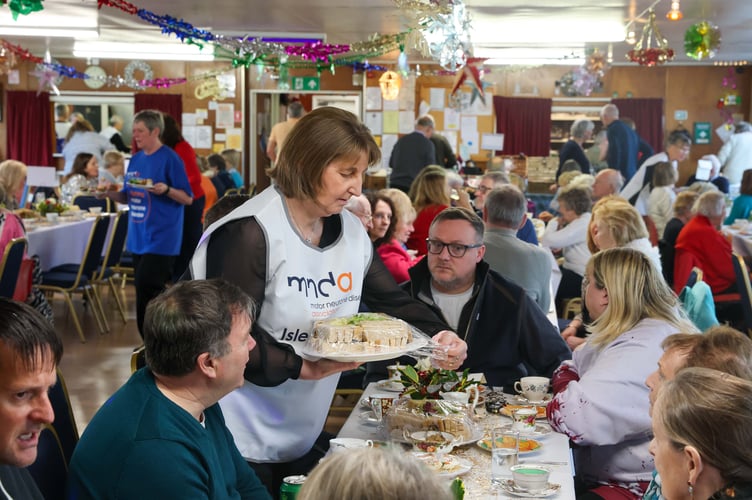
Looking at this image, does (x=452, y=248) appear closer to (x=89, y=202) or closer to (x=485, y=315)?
(x=485, y=315)

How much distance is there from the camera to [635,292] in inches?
124

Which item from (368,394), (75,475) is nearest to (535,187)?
(368,394)

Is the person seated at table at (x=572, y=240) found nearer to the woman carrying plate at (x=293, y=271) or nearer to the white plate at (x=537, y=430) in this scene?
the white plate at (x=537, y=430)

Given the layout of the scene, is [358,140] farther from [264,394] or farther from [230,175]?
[230,175]

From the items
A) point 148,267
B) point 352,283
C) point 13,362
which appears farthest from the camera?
point 148,267

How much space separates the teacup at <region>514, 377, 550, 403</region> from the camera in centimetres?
325

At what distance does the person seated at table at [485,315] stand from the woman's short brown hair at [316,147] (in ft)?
3.90

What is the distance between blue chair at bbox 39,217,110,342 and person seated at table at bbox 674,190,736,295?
15.3 ft

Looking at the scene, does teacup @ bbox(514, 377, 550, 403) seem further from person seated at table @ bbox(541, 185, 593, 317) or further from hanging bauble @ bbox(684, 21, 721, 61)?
hanging bauble @ bbox(684, 21, 721, 61)

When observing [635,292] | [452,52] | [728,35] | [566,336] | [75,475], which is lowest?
[566,336]

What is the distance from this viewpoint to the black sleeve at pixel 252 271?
2520mm

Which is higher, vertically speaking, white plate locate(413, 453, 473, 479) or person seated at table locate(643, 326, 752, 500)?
person seated at table locate(643, 326, 752, 500)

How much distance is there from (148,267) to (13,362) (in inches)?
216

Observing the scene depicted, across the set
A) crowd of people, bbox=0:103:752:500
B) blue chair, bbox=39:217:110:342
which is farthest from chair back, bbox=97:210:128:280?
crowd of people, bbox=0:103:752:500
